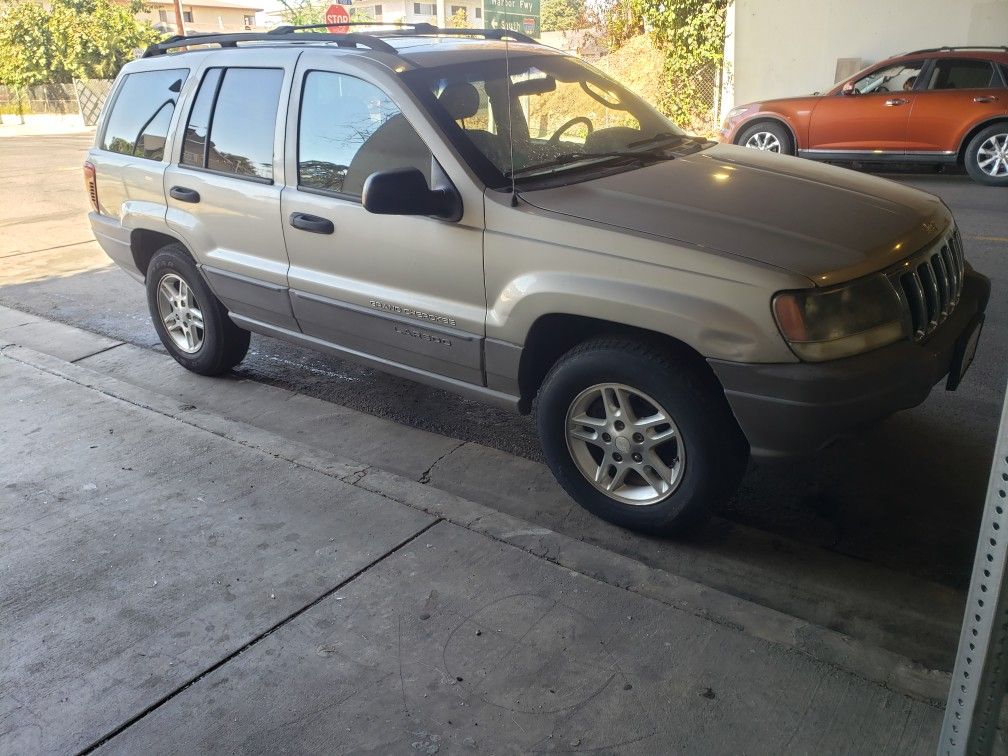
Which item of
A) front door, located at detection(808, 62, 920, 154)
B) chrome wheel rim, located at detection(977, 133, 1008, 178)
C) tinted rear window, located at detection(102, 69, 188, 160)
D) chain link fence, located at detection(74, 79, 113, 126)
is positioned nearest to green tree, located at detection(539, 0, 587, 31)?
tinted rear window, located at detection(102, 69, 188, 160)

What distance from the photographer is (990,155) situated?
1082cm

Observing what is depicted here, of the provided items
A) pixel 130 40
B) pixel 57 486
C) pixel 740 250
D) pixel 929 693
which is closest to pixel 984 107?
pixel 740 250

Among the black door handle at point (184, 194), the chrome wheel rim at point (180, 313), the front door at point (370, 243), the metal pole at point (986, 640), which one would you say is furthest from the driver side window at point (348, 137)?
the metal pole at point (986, 640)

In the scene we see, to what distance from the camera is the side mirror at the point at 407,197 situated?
345 cm

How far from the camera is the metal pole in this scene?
192 cm

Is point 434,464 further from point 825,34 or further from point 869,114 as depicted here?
point 825,34

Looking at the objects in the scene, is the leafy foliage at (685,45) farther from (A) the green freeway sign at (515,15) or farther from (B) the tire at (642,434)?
(B) the tire at (642,434)

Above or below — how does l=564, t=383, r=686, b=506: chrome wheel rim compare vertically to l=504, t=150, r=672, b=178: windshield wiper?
below

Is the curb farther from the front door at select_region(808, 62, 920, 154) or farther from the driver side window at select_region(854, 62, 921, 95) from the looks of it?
the driver side window at select_region(854, 62, 921, 95)

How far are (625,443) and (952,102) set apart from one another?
9.81 meters

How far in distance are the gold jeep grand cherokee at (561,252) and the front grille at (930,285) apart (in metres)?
0.01

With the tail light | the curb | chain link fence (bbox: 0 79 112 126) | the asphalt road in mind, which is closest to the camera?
the curb

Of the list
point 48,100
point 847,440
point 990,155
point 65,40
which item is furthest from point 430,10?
point 65,40

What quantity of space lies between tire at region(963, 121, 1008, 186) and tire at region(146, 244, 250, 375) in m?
9.59
